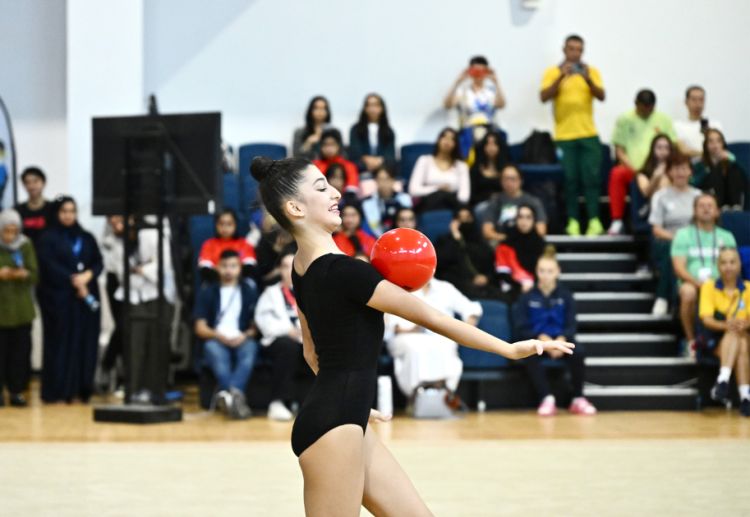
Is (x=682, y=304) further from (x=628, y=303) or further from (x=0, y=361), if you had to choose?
(x=0, y=361)

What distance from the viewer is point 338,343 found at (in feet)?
11.3

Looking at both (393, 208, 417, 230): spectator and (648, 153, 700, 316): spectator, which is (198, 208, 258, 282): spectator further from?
(648, 153, 700, 316): spectator

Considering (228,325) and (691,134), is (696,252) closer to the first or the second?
(691,134)

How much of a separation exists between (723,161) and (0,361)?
23.3 feet

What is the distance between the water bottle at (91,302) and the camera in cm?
1067

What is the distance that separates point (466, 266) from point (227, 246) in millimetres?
2145

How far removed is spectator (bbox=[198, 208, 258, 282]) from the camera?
34.6 feet

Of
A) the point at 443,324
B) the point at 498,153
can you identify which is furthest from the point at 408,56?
the point at 443,324

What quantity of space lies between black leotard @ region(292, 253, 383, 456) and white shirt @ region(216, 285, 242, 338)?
6.59 meters

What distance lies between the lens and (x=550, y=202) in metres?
12.6

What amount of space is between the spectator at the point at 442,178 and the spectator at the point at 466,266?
2.22 feet

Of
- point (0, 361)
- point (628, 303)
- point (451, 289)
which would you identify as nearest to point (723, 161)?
point (628, 303)

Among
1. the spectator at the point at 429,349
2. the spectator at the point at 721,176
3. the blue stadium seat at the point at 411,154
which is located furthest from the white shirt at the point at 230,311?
the spectator at the point at 721,176

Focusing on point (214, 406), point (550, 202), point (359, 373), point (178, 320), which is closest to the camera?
point (359, 373)
